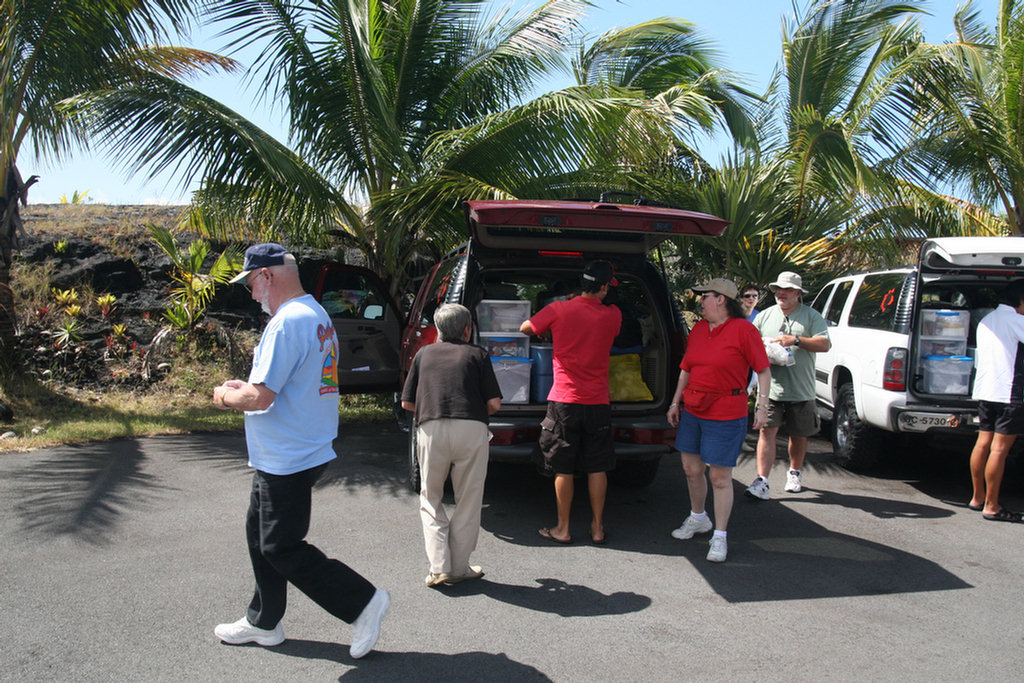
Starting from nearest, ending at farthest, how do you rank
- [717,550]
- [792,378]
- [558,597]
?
[558,597] → [717,550] → [792,378]

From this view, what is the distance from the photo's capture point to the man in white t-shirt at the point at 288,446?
3203 mm

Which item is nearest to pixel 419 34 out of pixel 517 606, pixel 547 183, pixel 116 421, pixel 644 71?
pixel 547 183

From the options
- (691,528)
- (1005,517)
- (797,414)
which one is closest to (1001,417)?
(1005,517)

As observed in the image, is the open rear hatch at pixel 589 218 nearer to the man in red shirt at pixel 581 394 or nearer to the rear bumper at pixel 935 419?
the man in red shirt at pixel 581 394

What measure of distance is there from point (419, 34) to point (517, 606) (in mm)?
7793

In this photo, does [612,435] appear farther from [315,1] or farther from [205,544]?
[315,1]

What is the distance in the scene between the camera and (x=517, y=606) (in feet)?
13.2

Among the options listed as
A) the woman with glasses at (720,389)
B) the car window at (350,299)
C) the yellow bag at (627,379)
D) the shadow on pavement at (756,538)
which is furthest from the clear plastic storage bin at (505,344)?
the car window at (350,299)

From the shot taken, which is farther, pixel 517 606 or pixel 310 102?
pixel 310 102

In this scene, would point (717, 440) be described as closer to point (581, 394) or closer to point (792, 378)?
point (581, 394)

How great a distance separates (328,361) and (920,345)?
520 centimetres

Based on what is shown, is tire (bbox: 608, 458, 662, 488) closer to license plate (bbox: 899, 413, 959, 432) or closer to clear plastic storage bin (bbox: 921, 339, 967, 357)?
license plate (bbox: 899, 413, 959, 432)

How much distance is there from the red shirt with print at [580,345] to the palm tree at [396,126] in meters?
3.35

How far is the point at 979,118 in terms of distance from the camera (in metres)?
10.4
